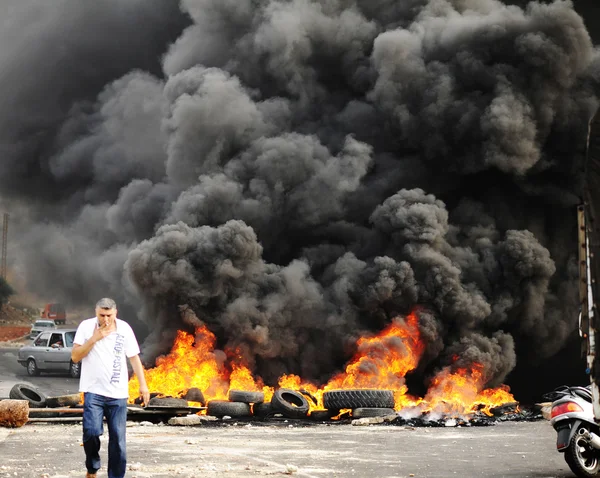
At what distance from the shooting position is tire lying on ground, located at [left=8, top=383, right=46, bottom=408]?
1850cm

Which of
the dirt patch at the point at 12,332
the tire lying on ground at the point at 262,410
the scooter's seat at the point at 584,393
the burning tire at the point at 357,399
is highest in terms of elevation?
the dirt patch at the point at 12,332

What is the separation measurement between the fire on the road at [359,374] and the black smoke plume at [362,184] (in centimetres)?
50

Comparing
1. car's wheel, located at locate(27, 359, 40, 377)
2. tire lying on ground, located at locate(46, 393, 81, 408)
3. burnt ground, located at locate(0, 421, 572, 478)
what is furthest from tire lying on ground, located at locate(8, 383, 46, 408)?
car's wheel, located at locate(27, 359, 40, 377)

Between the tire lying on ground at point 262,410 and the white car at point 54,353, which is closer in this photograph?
the tire lying on ground at point 262,410

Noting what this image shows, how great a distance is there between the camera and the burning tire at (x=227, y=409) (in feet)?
63.6

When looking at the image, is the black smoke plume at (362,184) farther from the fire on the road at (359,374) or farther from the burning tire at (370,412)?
the burning tire at (370,412)

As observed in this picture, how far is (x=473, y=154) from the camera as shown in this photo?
26.9 m

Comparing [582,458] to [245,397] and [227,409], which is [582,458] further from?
[245,397]

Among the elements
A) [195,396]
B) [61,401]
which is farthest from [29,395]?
[195,396]

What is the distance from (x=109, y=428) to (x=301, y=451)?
193 inches

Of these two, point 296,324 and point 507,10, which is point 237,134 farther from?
point 507,10

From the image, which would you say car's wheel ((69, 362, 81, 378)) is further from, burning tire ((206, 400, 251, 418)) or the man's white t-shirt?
the man's white t-shirt

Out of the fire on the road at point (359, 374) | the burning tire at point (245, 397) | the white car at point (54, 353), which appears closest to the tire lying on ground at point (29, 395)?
the fire on the road at point (359, 374)

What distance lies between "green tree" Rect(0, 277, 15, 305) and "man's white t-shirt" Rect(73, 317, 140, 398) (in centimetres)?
6472
